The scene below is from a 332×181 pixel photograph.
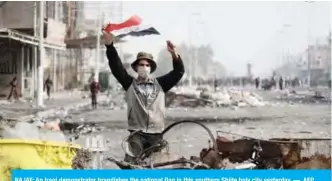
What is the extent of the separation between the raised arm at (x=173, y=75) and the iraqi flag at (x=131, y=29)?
0.65 feet

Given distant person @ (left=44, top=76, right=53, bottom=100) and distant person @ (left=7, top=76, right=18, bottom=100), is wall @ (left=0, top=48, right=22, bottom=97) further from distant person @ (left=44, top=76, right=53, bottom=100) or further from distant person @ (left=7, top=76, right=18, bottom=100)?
distant person @ (left=44, top=76, right=53, bottom=100)

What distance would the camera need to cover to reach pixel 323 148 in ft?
A: 15.5

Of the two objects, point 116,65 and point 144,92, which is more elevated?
point 116,65

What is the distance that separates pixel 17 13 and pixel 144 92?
101cm

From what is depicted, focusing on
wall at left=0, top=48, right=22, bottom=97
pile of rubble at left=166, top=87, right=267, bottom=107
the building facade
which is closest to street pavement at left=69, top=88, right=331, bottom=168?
pile of rubble at left=166, top=87, right=267, bottom=107

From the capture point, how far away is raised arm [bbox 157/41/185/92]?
4527mm

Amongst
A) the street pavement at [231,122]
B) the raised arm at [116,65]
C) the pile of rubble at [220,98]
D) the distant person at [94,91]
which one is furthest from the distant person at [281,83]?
the distant person at [94,91]

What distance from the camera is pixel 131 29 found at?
4684mm

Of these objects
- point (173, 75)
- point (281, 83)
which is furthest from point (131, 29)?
point (281, 83)

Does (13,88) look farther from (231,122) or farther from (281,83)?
(281,83)

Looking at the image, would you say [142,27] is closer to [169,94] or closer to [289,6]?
[169,94]

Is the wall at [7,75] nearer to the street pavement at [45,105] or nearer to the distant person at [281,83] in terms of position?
the street pavement at [45,105]

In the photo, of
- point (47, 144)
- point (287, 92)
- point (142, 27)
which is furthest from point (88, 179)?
point (287, 92)

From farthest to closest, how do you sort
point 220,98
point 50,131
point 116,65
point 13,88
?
point 220,98
point 13,88
point 50,131
point 116,65
